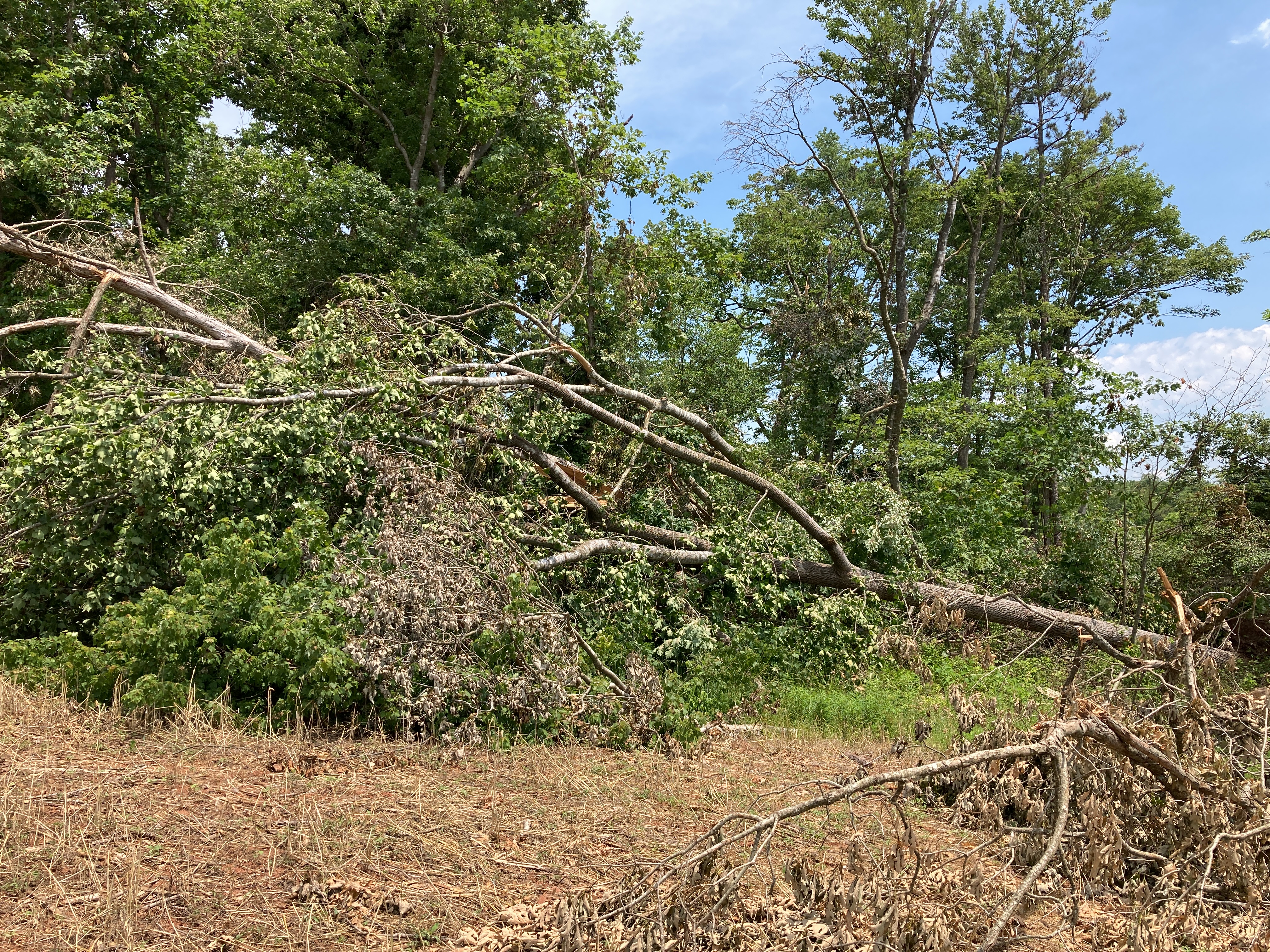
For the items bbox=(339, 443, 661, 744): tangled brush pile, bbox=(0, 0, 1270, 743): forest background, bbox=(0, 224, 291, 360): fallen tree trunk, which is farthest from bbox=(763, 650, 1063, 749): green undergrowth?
bbox=(0, 224, 291, 360): fallen tree trunk

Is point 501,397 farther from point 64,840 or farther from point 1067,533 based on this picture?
point 1067,533

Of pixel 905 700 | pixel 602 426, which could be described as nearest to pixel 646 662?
pixel 905 700

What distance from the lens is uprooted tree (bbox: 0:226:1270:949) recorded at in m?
3.20

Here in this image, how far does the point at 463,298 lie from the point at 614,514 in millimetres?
7005

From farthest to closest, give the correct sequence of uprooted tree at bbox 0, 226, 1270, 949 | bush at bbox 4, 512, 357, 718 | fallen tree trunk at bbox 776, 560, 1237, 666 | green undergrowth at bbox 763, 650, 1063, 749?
fallen tree trunk at bbox 776, 560, 1237, 666 < green undergrowth at bbox 763, 650, 1063, 749 < bush at bbox 4, 512, 357, 718 < uprooted tree at bbox 0, 226, 1270, 949

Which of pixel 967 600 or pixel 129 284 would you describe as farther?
pixel 967 600

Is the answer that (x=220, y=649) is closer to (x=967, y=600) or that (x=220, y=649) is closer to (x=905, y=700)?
(x=905, y=700)

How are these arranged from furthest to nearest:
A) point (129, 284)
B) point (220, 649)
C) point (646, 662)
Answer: point (129, 284) → point (646, 662) → point (220, 649)

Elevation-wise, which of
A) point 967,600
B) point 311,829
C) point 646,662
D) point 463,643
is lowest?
point 311,829

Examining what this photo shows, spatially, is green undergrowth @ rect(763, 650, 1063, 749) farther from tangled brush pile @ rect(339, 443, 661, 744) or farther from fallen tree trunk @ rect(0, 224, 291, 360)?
fallen tree trunk @ rect(0, 224, 291, 360)

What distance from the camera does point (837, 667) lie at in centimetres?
878

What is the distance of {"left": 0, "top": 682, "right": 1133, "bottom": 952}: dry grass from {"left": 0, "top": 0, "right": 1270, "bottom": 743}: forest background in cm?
43

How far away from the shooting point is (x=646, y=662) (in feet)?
21.8

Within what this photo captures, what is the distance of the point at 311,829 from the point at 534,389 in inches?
215
